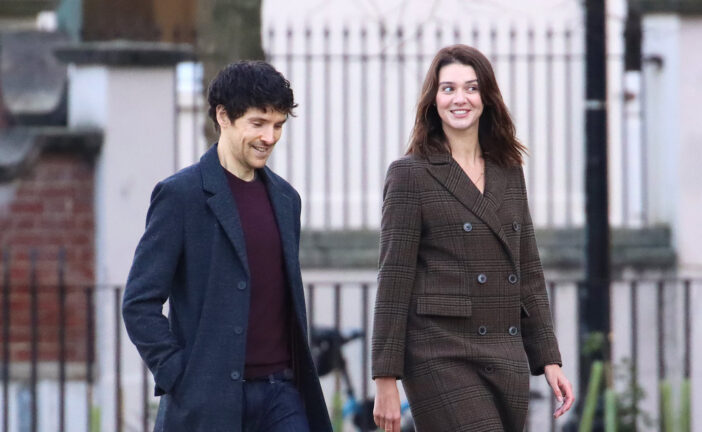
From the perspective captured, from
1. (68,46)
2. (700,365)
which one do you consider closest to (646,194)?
(700,365)

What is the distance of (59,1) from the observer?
860 cm

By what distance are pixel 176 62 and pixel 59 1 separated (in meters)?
1.15

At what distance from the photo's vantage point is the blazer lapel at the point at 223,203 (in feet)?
11.8

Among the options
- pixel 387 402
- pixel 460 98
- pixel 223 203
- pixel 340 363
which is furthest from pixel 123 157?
pixel 223 203

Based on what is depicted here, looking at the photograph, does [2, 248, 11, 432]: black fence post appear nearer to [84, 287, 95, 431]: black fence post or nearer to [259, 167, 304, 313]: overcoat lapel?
[84, 287, 95, 431]: black fence post

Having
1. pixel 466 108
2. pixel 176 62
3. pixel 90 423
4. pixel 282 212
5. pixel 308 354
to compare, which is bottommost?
pixel 90 423

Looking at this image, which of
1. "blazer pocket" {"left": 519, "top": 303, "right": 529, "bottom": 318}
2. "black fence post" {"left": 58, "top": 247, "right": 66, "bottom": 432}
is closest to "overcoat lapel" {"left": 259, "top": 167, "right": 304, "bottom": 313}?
"blazer pocket" {"left": 519, "top": 303, "right": 529, "bottom": 318}

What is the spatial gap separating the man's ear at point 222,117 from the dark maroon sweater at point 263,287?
0.43 feet

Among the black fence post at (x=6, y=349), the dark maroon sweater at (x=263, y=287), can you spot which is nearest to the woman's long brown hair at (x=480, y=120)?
the dark maroon sweater at (x=263, y=287)

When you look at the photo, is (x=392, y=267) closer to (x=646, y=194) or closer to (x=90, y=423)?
(x=90, y=423)

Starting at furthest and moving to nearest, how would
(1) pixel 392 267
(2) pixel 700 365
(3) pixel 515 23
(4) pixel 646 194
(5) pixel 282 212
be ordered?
1. (3) pixel 515 23
2. (4) pixel 646 194
3. (2) pixel 700 365
4. (1) pixel 392 267
5. (5) pixel 282 212

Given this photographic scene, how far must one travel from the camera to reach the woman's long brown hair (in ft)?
13.5

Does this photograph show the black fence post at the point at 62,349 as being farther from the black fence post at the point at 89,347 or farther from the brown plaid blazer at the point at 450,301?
the brown plaid blazer at the point at 450,301

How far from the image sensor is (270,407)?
3.69 metres
